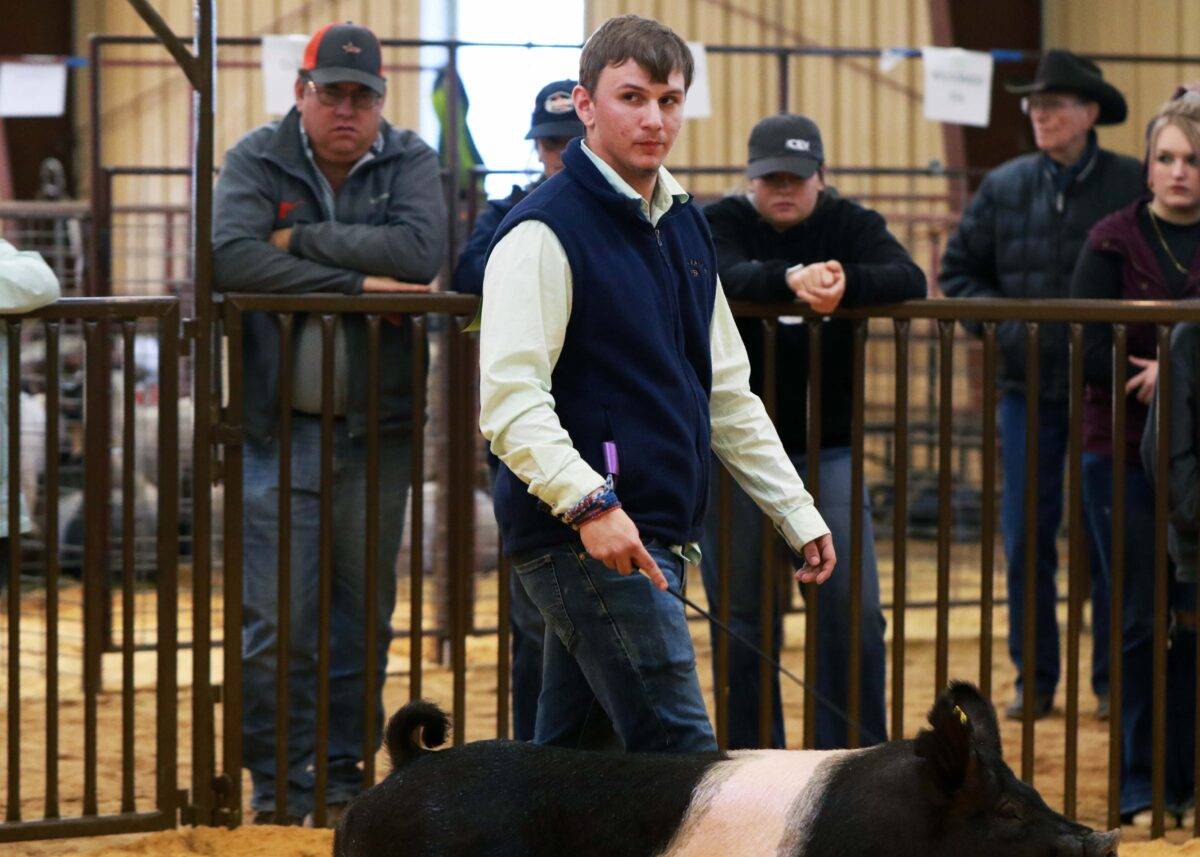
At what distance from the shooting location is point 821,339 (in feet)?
14.8

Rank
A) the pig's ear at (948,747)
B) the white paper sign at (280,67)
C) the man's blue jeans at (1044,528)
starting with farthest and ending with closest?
1. the white paper sign at (280,67)
2. the man's blue jeans at (1044,528)
3. the pig's ear at (948,747)

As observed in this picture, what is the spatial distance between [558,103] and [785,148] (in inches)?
25.1

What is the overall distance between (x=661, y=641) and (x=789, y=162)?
209 cm

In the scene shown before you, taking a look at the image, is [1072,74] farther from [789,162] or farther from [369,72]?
[369,72]

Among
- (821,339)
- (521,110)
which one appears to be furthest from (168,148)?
(821,339)

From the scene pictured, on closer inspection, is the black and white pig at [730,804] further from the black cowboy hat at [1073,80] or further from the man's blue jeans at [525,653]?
the black cowboy hat at [1073,80]

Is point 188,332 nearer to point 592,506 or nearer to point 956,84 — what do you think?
point 592,506

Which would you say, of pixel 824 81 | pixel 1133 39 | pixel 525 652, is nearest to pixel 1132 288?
pixel 525 652

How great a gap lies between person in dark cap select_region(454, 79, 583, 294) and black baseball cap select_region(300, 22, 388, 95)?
440 millimetres

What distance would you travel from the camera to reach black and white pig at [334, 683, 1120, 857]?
2414mm

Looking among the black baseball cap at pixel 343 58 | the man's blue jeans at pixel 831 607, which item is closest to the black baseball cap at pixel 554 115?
the black baseball cap at pixel 343 58

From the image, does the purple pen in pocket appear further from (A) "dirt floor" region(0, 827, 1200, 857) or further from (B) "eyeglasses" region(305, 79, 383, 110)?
(B) "eyeglasses" region(305, 79, 383, 110)

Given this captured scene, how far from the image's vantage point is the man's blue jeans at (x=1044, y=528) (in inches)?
237

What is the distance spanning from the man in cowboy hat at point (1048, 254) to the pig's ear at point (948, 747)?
368 centimetres
